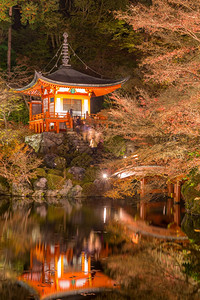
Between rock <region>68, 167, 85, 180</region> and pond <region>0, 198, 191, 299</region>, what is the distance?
2437 millimetres

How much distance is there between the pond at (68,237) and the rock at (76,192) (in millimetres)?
1535

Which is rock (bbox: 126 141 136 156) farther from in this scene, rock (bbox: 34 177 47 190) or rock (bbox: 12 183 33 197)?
rock (bbox: 12 183 33 197)

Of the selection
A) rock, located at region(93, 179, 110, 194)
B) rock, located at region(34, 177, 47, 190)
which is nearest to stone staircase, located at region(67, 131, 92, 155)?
rock, located at region(93, 179, 110, 194)

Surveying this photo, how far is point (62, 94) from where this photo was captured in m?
30.2

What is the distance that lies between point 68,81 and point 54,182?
910 centimetres

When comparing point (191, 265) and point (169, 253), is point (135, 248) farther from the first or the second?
point (191, 265)

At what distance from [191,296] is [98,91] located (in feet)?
79.9

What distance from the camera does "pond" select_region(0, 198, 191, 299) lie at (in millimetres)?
7820

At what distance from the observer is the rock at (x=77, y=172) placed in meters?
23.0

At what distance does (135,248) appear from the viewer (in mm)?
10617

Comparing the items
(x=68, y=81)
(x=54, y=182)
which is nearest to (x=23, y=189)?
(x=54, y=182)

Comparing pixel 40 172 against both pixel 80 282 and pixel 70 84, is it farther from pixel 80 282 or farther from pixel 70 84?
pixel 80 282

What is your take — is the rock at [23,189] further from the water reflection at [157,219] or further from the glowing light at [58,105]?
the glowing light at [58,105]

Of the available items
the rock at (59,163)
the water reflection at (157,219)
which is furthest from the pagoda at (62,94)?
Result: the water reflection at (157,219)
